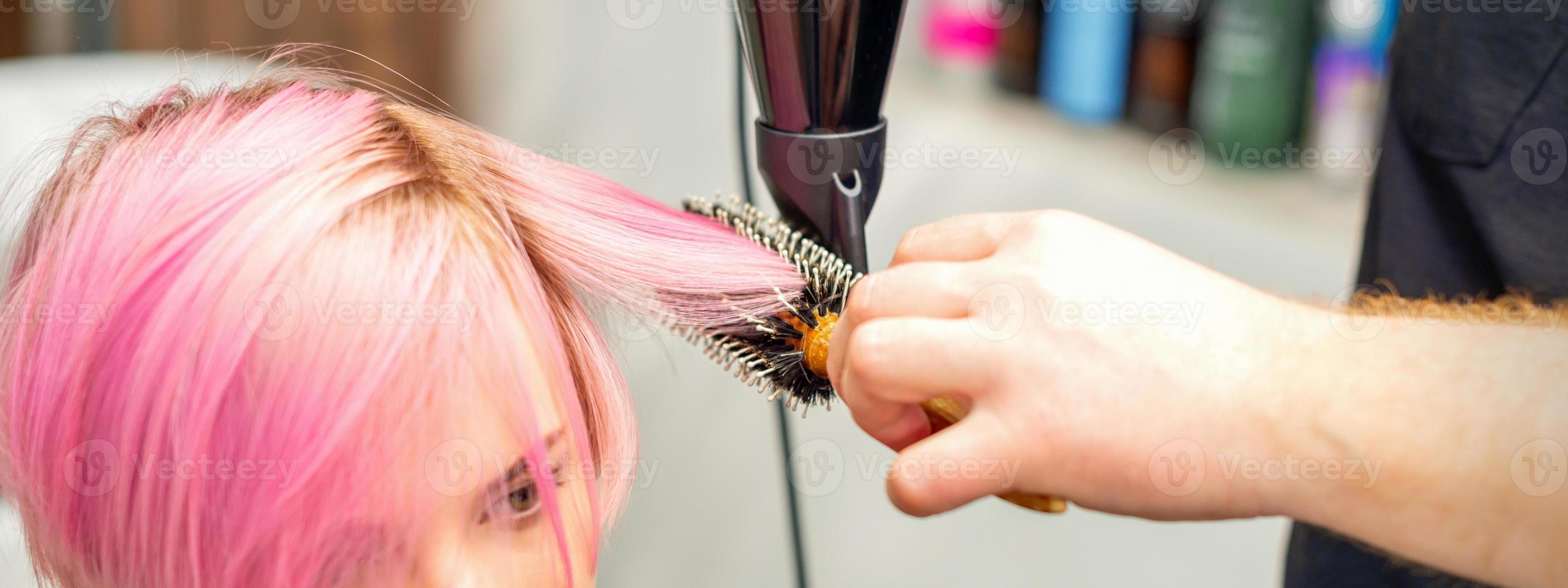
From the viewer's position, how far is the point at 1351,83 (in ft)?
2.81

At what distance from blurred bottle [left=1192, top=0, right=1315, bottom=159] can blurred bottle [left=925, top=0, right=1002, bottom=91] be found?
28 cm

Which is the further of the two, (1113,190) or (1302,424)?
(1113,190)

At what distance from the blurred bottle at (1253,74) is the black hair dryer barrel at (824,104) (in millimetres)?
540

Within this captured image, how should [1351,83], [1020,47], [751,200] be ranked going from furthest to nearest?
[1020,47]
[1351,83]
[751,200]

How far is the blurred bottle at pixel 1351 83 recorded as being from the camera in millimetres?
836

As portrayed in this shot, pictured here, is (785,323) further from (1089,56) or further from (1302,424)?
(1089,56)

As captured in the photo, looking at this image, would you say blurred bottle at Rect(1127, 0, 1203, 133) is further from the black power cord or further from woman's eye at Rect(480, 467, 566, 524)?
woman's eye at Rect(480, 467, 566, 524)

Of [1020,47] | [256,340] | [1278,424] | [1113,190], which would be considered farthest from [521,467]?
[1020,47]

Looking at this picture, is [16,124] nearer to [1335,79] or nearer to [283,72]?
[283,72]

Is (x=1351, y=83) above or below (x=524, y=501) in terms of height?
above

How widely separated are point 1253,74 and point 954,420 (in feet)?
2.08

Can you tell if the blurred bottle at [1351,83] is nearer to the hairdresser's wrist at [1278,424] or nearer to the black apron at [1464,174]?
the black apron at [1464,174]

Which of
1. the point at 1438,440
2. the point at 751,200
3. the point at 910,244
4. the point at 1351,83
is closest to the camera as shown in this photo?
the point at 1438,440

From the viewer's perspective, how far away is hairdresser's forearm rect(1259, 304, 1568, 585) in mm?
356
